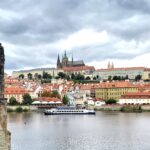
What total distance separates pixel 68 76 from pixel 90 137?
84457mm

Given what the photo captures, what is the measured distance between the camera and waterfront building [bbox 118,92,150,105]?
67.0 metres

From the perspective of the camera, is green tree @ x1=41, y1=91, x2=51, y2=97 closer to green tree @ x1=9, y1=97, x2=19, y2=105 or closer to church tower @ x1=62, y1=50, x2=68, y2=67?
green tree @ x1=9, y1=97, x2=19, y2=105

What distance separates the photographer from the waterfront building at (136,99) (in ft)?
220

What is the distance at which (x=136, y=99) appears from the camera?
2653 inches

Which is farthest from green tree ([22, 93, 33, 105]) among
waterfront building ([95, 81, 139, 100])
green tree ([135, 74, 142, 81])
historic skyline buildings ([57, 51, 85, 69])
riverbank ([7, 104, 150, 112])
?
historic skyline buildings ([57, 51, 85, 69])

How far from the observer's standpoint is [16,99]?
63750 millimetres

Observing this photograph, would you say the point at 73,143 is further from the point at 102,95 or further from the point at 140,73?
the point at 140,73

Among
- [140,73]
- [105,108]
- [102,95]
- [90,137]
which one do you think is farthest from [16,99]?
[140,73]

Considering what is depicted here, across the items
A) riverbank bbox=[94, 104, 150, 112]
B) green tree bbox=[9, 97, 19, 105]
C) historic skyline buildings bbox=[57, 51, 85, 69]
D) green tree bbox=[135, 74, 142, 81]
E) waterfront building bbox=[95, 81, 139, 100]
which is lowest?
riverbank bbox=[94, 104, 150, 112]

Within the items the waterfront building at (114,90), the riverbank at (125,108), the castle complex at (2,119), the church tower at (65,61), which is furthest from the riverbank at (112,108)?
the church tower at (65,61)

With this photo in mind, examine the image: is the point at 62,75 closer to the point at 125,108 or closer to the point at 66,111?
the point at 125,108

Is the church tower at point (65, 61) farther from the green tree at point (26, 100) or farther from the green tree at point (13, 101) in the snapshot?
the green tree at point (13, 101)

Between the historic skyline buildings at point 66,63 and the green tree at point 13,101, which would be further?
the historic skyline buildings at point 66,63

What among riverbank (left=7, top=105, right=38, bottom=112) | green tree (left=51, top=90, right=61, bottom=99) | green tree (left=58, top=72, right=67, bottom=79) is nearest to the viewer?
riverbank (left=7, top=105, right=38, bottom=112)
